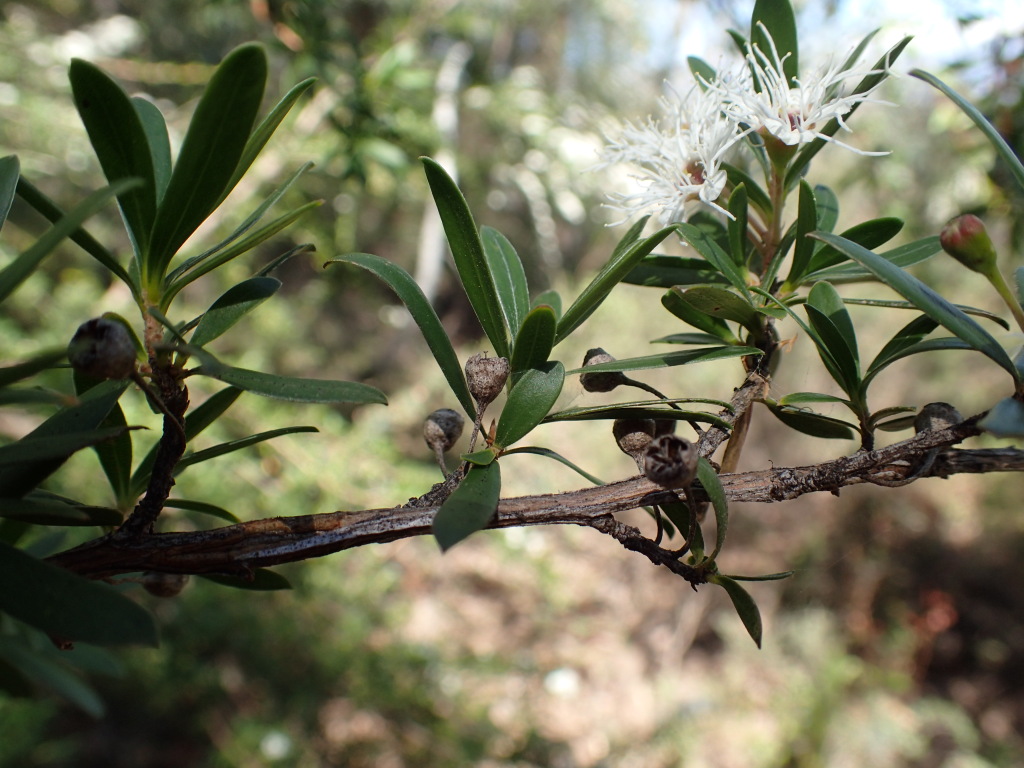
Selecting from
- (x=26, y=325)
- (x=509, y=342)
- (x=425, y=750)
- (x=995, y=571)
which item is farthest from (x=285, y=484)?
(x=995, y=571)

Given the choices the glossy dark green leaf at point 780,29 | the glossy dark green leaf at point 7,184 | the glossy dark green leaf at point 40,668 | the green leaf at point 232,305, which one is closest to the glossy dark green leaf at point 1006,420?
the glossy dark green leaf at point 780,29

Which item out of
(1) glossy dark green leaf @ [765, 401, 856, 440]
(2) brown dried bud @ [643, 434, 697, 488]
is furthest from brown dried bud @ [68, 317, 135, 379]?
(1) glossy dark green leaf @ [765, 401, 856, 440]

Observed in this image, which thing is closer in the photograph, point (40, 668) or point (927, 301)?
point (927, 301)

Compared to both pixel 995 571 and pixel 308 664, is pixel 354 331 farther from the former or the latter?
pixel 995 571

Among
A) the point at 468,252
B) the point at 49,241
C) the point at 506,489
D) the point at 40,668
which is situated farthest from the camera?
the point at 506,489

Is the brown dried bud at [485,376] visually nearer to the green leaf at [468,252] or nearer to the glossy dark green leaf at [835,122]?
the green leaf at [468,252]

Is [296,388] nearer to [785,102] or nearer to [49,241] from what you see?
[49,241]

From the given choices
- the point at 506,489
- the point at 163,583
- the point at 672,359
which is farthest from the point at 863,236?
the point at 506,489

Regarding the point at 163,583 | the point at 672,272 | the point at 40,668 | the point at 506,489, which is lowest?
the point at 506,489
